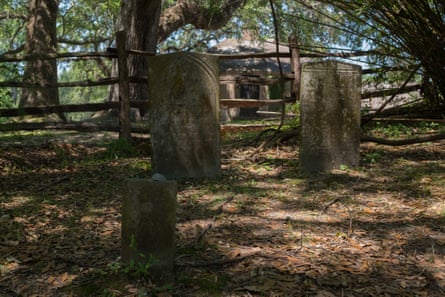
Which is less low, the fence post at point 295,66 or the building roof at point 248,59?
the building roof at point 248,59

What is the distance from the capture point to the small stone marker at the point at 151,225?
2.54 metres

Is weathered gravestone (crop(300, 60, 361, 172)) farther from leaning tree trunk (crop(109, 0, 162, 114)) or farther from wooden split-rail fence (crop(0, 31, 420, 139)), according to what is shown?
leaning tree trunk (crop(109, 0, 162, 114))

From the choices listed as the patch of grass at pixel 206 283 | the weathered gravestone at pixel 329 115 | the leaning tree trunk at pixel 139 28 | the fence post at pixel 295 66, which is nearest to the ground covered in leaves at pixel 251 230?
the patch of grass at pixel 206 283

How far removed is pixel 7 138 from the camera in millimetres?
8094

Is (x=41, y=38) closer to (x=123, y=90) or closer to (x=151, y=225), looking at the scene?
(x=123, y=90)

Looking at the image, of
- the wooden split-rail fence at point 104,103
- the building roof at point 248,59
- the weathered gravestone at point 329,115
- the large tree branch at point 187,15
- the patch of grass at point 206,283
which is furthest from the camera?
the building roof at point 248,59

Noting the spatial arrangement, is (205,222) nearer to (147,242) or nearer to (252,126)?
(147,242)

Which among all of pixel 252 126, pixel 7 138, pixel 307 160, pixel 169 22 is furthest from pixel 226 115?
pixel 307 160

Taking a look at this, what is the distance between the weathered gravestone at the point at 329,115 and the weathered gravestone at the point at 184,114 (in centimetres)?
98

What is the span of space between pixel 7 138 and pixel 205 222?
589cm

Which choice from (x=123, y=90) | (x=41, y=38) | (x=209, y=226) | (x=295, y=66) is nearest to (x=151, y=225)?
(x=209, y=226)

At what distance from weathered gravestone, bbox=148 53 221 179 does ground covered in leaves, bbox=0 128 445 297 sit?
0.98 feet

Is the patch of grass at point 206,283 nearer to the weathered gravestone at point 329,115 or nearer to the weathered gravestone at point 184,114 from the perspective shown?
the weathered gravestone at point 184,114

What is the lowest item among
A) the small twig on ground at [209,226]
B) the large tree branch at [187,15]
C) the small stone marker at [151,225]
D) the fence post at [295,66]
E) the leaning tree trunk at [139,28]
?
the small twig on ground at [209,226]
